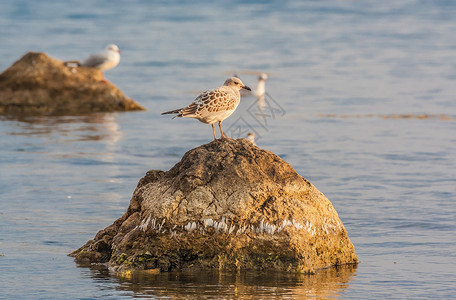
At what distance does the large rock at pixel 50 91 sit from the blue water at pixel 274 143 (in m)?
0.87

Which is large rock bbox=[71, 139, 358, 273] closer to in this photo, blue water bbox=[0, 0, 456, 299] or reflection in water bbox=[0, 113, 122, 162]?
blue water bbox=[0, 0, 456, 299]

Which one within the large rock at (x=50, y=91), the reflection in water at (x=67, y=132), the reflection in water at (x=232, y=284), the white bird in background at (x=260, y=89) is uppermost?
the white bird in background at (x=260, y=89)

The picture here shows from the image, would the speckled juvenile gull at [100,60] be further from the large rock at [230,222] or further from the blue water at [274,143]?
the large rock at [230,222]

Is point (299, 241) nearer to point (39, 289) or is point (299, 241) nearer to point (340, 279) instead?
point (340, 279)

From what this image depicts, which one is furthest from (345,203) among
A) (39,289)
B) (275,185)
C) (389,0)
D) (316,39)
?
(389,0)

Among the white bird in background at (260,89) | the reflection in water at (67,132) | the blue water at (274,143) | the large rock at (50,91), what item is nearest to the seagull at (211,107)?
the blue water at (274,143)

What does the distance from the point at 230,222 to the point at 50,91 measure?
1420cm

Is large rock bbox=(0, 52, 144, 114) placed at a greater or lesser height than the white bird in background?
lesser

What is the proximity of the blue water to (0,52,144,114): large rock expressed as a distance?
2.87ft

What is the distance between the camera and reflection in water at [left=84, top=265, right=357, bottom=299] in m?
8.11

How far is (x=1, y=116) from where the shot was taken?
68.8 feet

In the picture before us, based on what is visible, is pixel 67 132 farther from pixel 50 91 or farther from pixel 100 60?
pixel 100 60

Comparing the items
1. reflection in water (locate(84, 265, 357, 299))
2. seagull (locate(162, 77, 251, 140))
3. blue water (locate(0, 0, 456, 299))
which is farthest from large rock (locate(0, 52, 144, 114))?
reflection in water (locate(84, 265, 357, 299))

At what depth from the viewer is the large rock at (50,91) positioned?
21.8 metres
